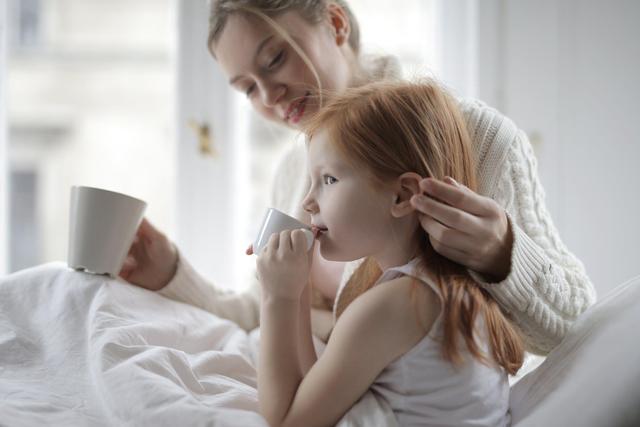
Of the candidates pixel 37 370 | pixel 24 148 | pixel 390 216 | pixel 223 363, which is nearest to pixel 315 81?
→ pixel 390 216

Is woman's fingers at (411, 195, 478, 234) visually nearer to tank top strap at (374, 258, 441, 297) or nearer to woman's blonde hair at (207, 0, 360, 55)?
tank top strap at (374, 258, 441, 297)

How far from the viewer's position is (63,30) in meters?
1.99

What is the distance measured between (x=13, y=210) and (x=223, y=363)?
139 cm

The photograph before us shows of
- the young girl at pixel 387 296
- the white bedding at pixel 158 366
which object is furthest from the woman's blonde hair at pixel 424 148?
the white bedding at pixel 158 366

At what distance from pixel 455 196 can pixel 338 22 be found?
0.69 meters

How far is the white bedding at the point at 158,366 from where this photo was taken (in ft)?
2.37

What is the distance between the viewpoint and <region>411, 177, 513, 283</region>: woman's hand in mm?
771

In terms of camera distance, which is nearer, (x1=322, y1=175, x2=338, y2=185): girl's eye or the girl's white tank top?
the girl's white tank top

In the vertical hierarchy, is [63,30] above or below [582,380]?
above

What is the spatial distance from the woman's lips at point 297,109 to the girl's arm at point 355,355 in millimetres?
597

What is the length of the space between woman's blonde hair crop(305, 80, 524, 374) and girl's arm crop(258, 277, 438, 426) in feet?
0.16

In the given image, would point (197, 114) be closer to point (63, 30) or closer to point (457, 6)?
point (63, 30)

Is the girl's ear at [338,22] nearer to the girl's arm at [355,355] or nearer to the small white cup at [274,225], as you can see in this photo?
the small white cup at [274,225]

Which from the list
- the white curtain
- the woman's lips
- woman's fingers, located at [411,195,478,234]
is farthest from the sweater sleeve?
the white curtain
